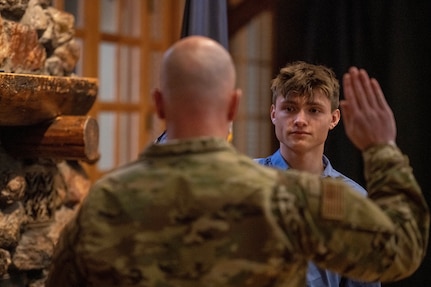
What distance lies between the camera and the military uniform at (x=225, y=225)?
1.20 metres

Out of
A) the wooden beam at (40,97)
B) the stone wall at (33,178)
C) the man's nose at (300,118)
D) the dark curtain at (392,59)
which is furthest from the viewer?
the dark curtain at (392,59)

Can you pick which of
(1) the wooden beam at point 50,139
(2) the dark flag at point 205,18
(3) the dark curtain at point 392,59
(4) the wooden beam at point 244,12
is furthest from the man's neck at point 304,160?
(4) the wooden beam at point 244,12

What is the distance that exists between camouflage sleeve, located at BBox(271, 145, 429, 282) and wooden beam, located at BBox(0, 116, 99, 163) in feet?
4.15

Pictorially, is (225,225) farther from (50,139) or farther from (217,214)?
(50,139)

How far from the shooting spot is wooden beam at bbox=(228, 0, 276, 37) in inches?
140

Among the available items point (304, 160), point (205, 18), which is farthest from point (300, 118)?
point (205, 18)

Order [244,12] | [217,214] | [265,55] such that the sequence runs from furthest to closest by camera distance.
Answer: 1. [265,55]
2. [244,12]
3. [217,214]

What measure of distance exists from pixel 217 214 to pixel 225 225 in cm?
2

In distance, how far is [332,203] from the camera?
1208 mm

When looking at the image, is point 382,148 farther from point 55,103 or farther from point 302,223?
point 55,103

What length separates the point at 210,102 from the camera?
4.09ft

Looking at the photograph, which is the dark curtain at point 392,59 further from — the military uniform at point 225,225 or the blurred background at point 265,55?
the military uniform at point 225,225

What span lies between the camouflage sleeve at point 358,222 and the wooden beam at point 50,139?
4.15 feet

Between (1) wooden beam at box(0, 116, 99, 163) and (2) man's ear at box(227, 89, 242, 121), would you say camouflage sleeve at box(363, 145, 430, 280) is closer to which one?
(2) man's ear at box(227, 89, 242, 121)
